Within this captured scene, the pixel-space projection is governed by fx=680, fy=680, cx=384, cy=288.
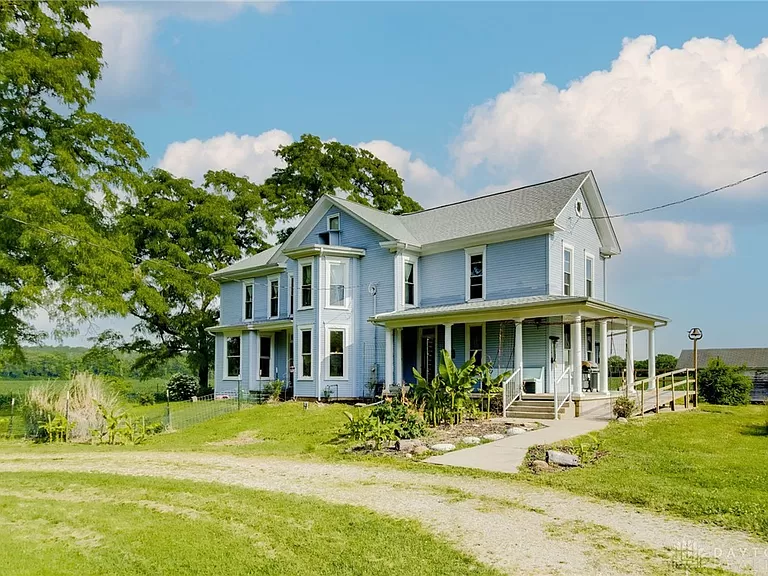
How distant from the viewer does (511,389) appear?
19031 millimetres

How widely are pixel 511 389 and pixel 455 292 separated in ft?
18.1

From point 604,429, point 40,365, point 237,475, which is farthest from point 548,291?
point 40,365

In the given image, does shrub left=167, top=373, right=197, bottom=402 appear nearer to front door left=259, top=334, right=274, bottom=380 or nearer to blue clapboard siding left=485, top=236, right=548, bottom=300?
front door left=259, top=334, right=274, bottom=380

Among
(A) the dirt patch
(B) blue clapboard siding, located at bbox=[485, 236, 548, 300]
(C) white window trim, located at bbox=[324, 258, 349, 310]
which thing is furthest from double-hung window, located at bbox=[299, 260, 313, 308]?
(A) the dirt patch

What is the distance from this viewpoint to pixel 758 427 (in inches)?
617

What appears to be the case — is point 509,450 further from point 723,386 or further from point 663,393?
point 723,386

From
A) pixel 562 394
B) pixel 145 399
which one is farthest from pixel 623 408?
pixel 145 399

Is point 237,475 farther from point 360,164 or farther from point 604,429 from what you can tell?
point 360,164

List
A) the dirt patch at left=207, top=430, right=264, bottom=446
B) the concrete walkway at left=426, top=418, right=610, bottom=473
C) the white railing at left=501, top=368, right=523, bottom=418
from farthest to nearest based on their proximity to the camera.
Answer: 1. the white railing at left=501, top=368, right=523, bottom=418
2. the dirt patch at left=207, top=430, right=264, bottom=446
3. the concrete walkway at left=426, top=418, right=610, bottom=473

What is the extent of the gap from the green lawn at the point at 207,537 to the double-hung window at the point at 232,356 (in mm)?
20818

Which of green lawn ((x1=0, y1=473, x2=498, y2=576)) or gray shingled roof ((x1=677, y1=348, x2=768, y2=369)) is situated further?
gray shingled roof ((x1=677, y1=348, x2=768, y2=369))

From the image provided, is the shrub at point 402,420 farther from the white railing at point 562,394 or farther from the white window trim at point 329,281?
the white window trim at point 329,281

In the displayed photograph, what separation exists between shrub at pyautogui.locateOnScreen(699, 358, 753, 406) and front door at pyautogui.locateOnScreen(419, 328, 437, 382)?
11.0 m

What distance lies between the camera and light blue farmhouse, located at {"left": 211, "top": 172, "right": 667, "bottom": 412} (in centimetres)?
2127
